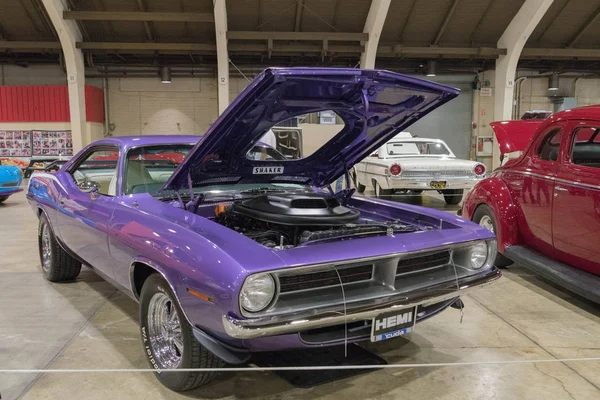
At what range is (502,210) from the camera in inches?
178

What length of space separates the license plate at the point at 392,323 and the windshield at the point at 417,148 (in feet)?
24.6

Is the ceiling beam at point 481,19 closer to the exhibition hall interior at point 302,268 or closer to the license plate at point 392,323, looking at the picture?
the exhibition hall interior at point 302,268

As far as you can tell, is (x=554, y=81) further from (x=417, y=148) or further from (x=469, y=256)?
(x=469, y=256)

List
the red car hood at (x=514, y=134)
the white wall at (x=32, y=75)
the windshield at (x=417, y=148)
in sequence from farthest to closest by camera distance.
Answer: the white wall at (x=32, y=75) < the windshield at (x=417, y=148) < the red car hood at (x=514, y=134)

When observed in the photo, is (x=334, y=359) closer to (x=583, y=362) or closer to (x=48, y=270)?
(x=583, y=362)

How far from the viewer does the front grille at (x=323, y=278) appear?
214cm

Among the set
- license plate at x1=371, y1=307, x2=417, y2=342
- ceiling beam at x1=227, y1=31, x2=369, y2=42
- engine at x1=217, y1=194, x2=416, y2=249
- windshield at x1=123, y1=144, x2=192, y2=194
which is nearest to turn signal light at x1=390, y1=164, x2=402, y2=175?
windshield at x1=123, y1=144, x2=192, y2=194

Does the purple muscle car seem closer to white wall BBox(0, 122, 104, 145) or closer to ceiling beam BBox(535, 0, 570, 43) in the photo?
white wall BBox(0, 122, 104, 145)

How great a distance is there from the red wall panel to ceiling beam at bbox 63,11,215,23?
3.34 meters

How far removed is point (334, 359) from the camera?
2758 mm

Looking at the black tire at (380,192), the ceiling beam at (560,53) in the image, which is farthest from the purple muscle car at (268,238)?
the ceiling beam at (560,53)

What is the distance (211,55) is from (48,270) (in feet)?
44.3

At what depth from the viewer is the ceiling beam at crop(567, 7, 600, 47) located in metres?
15.0

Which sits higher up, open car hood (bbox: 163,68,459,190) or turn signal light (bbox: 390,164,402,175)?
open car hood (bbox: 163,68,459,190)
